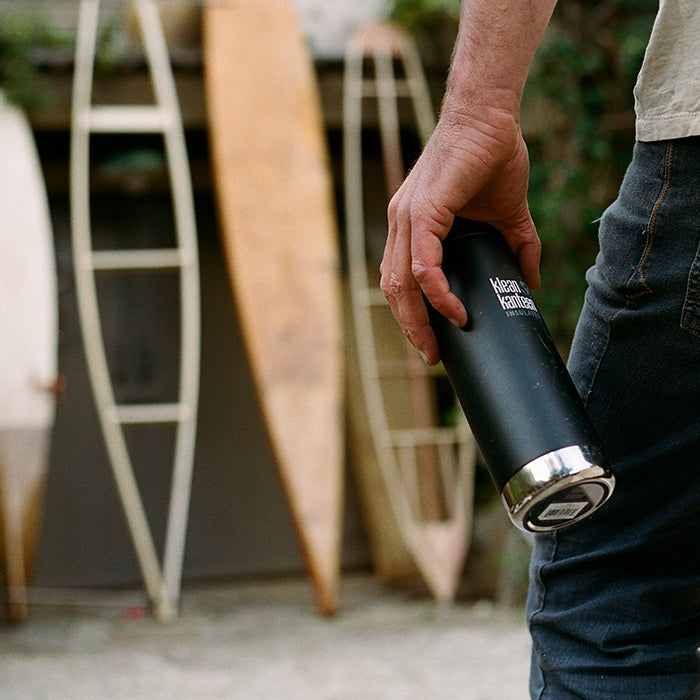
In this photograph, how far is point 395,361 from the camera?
3408 millimetres

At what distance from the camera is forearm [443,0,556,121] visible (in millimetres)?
744

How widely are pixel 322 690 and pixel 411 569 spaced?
1.36 m

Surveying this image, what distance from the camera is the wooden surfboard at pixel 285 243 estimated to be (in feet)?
9.09

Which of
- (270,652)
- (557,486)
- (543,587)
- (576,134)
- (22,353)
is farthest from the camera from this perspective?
(576,134)

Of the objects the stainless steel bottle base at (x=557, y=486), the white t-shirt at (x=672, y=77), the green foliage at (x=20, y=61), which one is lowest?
the green foliage at (x=20, y=61)

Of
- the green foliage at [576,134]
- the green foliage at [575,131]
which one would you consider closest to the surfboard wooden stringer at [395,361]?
the green foliage at [575,131]

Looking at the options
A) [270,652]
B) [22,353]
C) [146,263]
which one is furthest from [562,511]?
[146,263]

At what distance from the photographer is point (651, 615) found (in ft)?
2.56

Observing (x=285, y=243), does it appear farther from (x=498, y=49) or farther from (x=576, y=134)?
(x=498, y=49)

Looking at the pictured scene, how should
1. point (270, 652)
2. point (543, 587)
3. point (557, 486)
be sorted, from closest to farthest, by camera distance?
point (557, 486) → point (543, 587) → point (270, 652)

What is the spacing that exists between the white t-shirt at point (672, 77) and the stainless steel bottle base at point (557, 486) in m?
0.25

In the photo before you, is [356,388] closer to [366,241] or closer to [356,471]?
[356,471]

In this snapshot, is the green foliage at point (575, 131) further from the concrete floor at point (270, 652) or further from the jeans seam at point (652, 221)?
the jeans seam at point (652, 221)

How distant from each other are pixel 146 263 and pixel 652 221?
2453 mm
